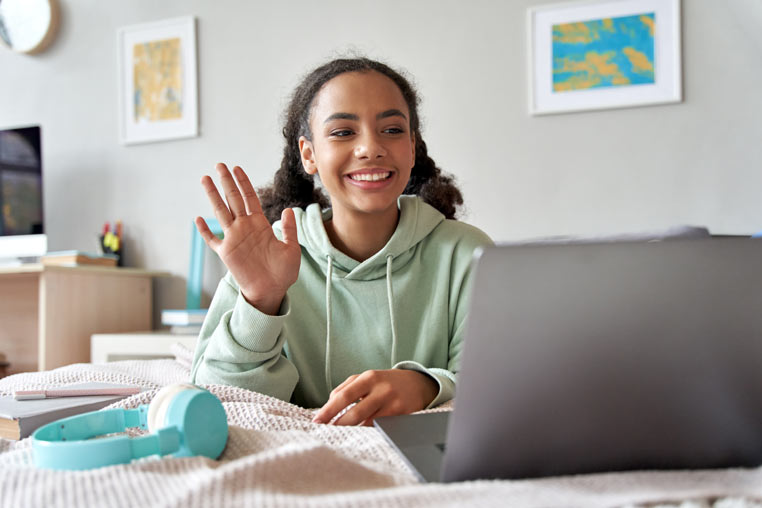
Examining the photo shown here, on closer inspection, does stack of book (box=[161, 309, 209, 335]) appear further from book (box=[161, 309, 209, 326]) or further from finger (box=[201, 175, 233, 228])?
finger (box=[201, 175, 233, 228])

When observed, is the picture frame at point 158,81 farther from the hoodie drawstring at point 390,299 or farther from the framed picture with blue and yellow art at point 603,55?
the hoodie drawstring at point 390,299

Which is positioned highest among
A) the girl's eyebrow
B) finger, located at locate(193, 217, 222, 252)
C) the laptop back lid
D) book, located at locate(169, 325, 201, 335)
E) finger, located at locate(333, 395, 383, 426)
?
the girl's eyebrow

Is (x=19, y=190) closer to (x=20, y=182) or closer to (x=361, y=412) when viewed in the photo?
(x=20, y=182)

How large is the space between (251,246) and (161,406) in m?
0.42

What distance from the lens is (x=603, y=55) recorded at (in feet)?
7.00

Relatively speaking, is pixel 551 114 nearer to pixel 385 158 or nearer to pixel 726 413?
pixel 385 158

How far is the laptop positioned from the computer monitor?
8.12 ft

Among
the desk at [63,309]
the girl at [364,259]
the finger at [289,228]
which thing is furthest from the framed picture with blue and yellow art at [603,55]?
the desk at [63,309]

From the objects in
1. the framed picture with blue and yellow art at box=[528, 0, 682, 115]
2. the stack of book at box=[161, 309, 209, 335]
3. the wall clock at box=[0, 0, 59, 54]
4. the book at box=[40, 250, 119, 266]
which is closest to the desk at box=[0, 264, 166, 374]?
the book at box=[40, 250, 119, 266]

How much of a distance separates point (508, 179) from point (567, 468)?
72.6 inches

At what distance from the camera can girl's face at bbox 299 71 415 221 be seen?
Result: 1165 mm

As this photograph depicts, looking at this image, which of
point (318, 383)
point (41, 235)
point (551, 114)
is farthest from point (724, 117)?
point (41, 235)

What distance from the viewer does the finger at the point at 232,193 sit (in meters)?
0.97

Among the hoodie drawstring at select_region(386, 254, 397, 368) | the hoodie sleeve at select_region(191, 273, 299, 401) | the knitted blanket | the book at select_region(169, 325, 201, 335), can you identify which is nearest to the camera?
the knitted blanket
